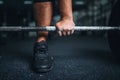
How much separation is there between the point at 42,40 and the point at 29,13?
192cm

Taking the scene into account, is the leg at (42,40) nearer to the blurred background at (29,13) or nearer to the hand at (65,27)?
the hand at (65,27)

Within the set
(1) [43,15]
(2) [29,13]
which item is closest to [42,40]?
(1) [43,15]

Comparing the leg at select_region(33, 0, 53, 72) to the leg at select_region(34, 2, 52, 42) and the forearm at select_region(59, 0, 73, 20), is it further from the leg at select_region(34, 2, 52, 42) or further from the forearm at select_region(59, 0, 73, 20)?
the forearm at select_region(59, 0, 73, 20)

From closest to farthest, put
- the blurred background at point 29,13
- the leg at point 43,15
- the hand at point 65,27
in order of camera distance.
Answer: the hand at point 65,27 → the leg at point 43,15 → the blurred background at point 29,13

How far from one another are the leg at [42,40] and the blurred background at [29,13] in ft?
2.69

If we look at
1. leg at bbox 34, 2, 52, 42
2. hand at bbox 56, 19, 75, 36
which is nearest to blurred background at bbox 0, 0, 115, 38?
leg at bbox 34, 2, 52, 42

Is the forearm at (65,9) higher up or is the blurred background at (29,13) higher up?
the forearm at (65,9)

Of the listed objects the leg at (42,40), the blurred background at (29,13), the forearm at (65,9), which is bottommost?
the blurred background at (29,13)

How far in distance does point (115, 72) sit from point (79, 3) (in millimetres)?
1933

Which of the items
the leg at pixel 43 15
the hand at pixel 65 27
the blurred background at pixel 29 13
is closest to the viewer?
the hand at pixel 65 27

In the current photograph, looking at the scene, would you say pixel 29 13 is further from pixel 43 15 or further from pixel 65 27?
pixel 65 27

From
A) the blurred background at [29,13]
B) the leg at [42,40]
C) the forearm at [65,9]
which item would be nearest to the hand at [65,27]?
the forearm at [65,9]

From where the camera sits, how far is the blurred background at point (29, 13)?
2.16m

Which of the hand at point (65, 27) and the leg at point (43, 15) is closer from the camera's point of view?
the hand at point (65, 27)
